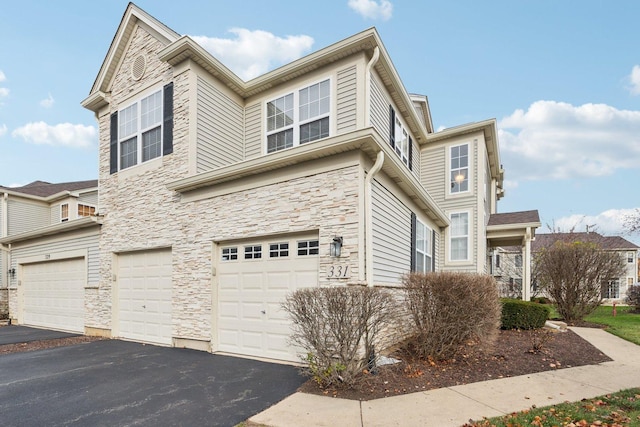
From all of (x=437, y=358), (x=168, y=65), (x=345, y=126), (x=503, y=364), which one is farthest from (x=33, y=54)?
(x=503, y=364)

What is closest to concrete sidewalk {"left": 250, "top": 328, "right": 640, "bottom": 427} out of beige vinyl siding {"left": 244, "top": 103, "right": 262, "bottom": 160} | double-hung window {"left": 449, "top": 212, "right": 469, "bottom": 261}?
beige vinyl siding {"left": 244, "top": 103, "right": 262, "bottom": 160}

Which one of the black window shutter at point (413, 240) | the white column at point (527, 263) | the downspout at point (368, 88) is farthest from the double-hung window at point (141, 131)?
the white column at point (527, 263)

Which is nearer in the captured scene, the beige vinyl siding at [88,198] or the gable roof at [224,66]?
the gable roof at [224,66]

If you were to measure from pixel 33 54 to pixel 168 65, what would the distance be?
25.4ft

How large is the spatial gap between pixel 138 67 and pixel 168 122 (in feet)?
8.46

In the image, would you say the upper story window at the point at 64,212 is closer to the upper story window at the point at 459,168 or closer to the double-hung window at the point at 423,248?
the double-hung window at the point at 423,248

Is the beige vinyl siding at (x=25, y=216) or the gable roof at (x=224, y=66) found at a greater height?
the gable roof at (x=224, y=66)

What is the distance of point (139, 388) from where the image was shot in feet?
17.8

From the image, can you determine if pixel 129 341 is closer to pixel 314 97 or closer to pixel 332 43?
pixel 314 97

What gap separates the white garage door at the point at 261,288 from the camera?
265 inches

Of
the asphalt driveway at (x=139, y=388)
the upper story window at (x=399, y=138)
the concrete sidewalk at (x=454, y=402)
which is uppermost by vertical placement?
the upper story window at (x=399, y=138)

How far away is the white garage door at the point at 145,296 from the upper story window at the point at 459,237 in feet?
33.0

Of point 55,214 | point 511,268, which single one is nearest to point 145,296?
point 55,214

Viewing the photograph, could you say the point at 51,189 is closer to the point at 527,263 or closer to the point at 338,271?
the point at 338,271
